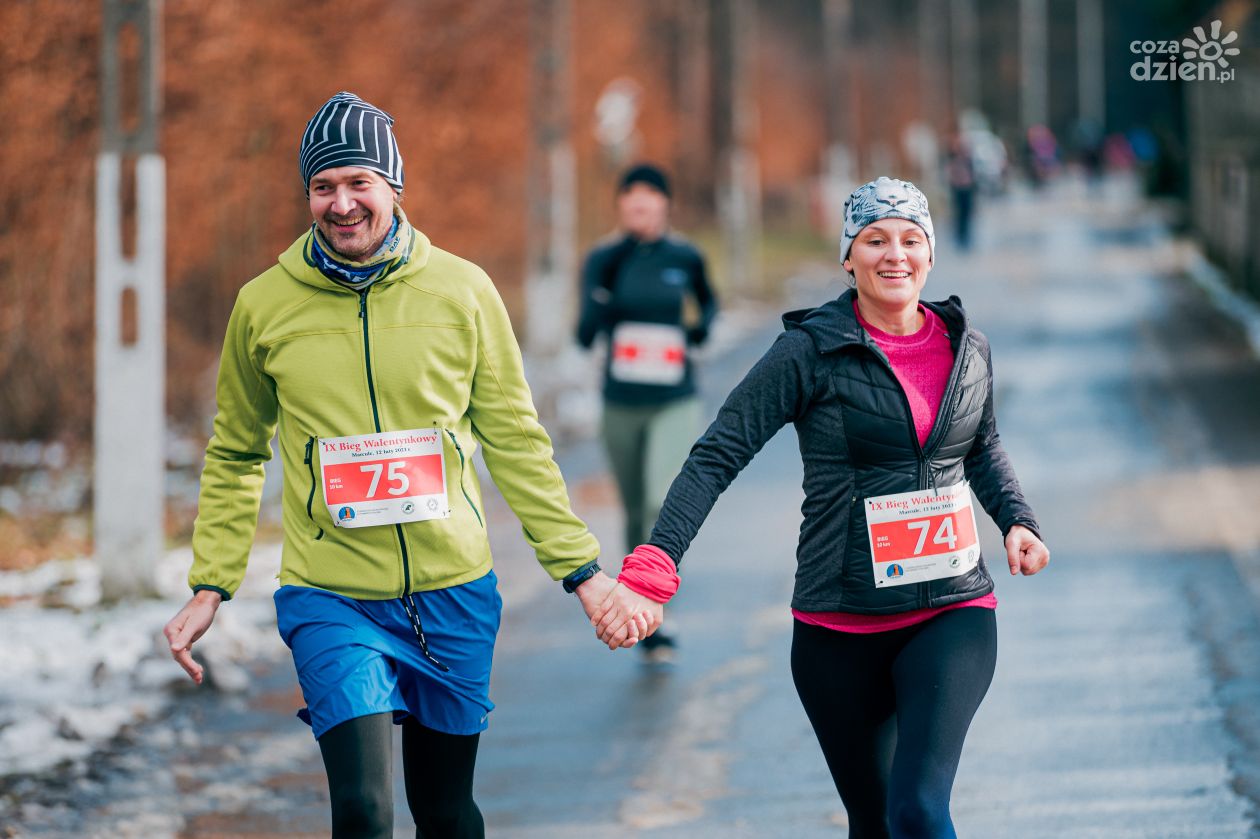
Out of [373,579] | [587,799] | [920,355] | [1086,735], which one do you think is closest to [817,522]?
[920,355]

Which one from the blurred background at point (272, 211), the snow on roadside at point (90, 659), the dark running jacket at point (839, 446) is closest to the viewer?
the dark running jacket at point (839, 446)

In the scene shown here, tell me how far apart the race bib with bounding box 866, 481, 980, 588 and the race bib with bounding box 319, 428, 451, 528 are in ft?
3.32

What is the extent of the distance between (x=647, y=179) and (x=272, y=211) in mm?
11475

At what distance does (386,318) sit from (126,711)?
13.3 ft

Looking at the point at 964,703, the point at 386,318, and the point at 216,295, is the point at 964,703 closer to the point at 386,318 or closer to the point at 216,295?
the point at 386,318

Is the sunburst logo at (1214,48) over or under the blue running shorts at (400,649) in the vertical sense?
over

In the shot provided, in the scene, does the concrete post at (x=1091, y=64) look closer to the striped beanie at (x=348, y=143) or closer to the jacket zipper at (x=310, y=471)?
the striped beanie at (x=348, y=143)

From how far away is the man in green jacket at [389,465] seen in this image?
459cm

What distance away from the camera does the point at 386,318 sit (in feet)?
15.2

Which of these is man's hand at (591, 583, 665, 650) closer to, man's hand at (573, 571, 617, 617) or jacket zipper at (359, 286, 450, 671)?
man's hand at (573, 571, 617, 617)

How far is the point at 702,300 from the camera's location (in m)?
9.50

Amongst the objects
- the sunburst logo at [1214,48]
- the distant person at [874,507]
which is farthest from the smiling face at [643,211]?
the sunburst logo at [1214,48]

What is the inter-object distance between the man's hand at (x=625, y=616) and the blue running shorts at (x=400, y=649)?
30 cm

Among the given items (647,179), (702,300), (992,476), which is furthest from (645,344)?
(992,476)
